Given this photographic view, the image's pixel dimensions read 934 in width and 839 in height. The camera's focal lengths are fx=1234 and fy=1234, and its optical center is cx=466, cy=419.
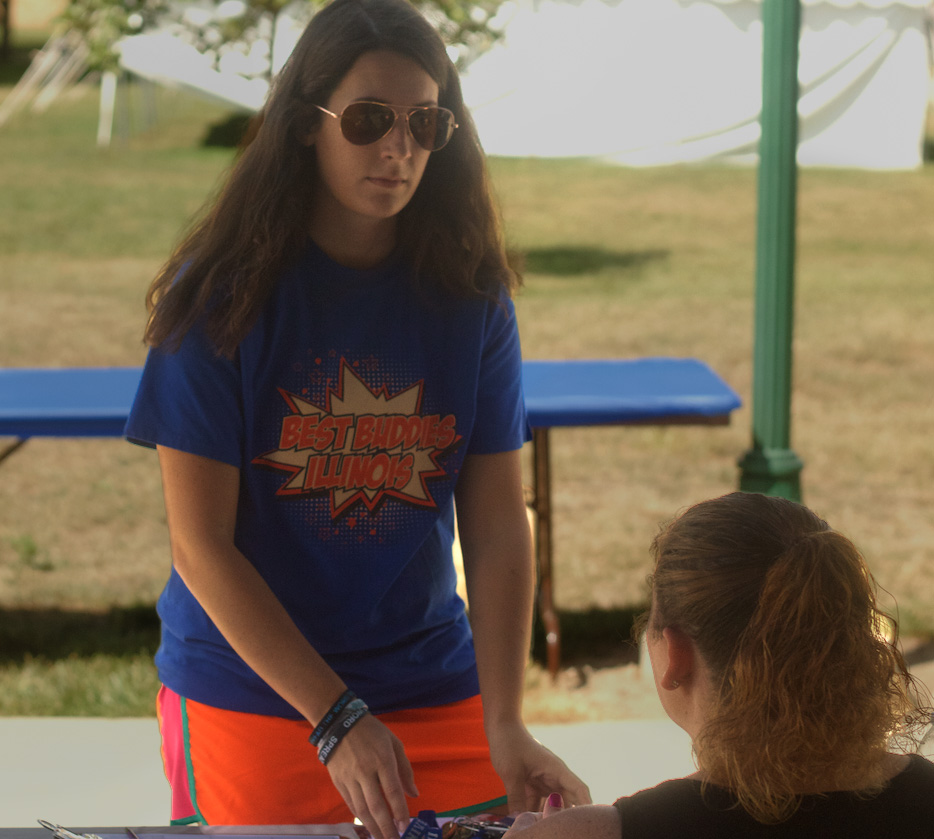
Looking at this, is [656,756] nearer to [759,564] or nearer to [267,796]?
[267,796]

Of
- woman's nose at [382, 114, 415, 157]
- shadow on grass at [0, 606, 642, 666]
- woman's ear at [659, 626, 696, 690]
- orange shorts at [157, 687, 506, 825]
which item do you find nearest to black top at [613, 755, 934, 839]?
woman's ear at [659, 626, 696, 690]

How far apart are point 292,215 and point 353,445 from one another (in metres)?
0.33

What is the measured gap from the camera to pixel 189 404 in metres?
1.62

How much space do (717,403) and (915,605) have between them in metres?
1.39

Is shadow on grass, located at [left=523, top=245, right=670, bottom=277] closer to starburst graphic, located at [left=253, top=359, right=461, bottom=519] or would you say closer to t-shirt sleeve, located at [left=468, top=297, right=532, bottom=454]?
t-shirt sleeve, located at [left=468, top=297, right=532, bottom=454]

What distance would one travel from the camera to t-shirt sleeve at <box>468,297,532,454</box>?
1.83 metres

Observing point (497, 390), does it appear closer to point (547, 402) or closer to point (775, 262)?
point (547, 402)

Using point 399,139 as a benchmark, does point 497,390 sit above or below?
below

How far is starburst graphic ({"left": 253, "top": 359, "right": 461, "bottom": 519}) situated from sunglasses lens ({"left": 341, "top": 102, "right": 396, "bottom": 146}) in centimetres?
31

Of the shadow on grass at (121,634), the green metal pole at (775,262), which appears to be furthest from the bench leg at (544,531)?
the green metal pole at (775,262)

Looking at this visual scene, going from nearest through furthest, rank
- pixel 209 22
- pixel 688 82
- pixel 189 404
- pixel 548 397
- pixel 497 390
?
1. pixel 189 404
2. pixel 497 390
3. pixel 548 397
4. pixel 209 22
5. pixel 688 82

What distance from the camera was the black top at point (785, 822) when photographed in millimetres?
1219

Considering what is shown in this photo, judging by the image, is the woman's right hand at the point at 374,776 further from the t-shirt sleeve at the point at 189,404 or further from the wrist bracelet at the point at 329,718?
the t-shirt sleeve at the point at 189,404

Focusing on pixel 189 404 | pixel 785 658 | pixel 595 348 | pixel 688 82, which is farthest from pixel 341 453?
pixel 688 82
